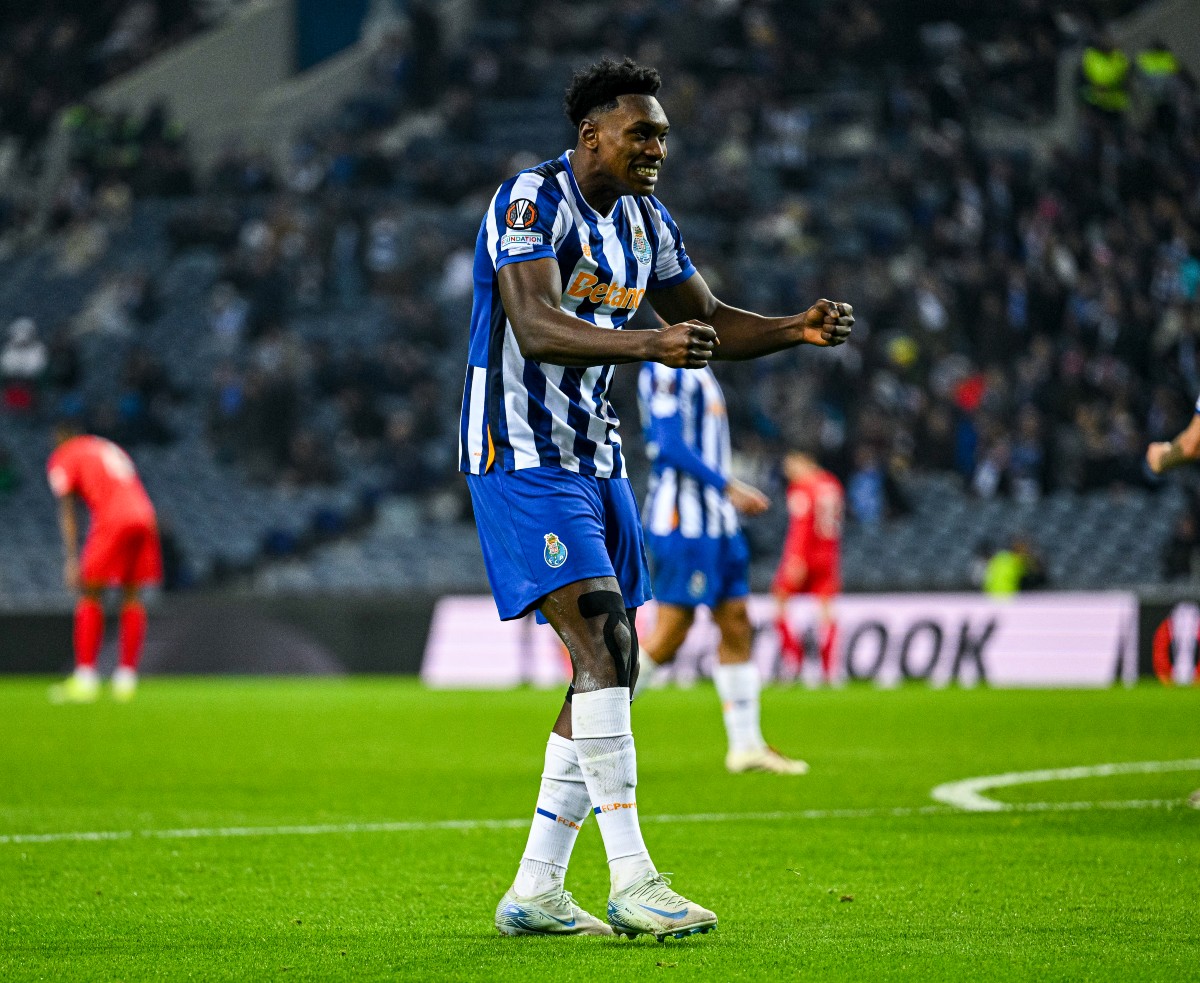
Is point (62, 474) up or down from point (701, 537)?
up

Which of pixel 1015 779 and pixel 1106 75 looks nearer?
pixel 1015 779

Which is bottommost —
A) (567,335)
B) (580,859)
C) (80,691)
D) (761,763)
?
(80,691)

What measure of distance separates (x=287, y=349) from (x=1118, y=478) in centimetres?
1170

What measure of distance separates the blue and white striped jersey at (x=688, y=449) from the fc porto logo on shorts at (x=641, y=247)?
4177 mm

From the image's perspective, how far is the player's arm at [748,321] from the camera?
14.4 ft

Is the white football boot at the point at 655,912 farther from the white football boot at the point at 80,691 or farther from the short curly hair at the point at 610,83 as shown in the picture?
the white football boot at the point at 80,691

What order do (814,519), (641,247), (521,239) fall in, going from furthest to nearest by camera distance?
1. (814,519)
2. (641,247)
3. (521,239)

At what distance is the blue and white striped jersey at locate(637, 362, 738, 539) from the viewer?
8898 mm

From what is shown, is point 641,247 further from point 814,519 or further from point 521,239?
point 814,519

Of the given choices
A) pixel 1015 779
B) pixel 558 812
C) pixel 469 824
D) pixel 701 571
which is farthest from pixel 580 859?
pixel 701 571

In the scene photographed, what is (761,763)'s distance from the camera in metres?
8.65

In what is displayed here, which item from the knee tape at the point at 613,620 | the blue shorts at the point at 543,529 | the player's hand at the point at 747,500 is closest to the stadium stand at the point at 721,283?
the player's hand at the point at 747,500

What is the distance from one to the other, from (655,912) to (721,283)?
66.7 ft

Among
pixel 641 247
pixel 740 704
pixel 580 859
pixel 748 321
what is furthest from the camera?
pixel 740 704
